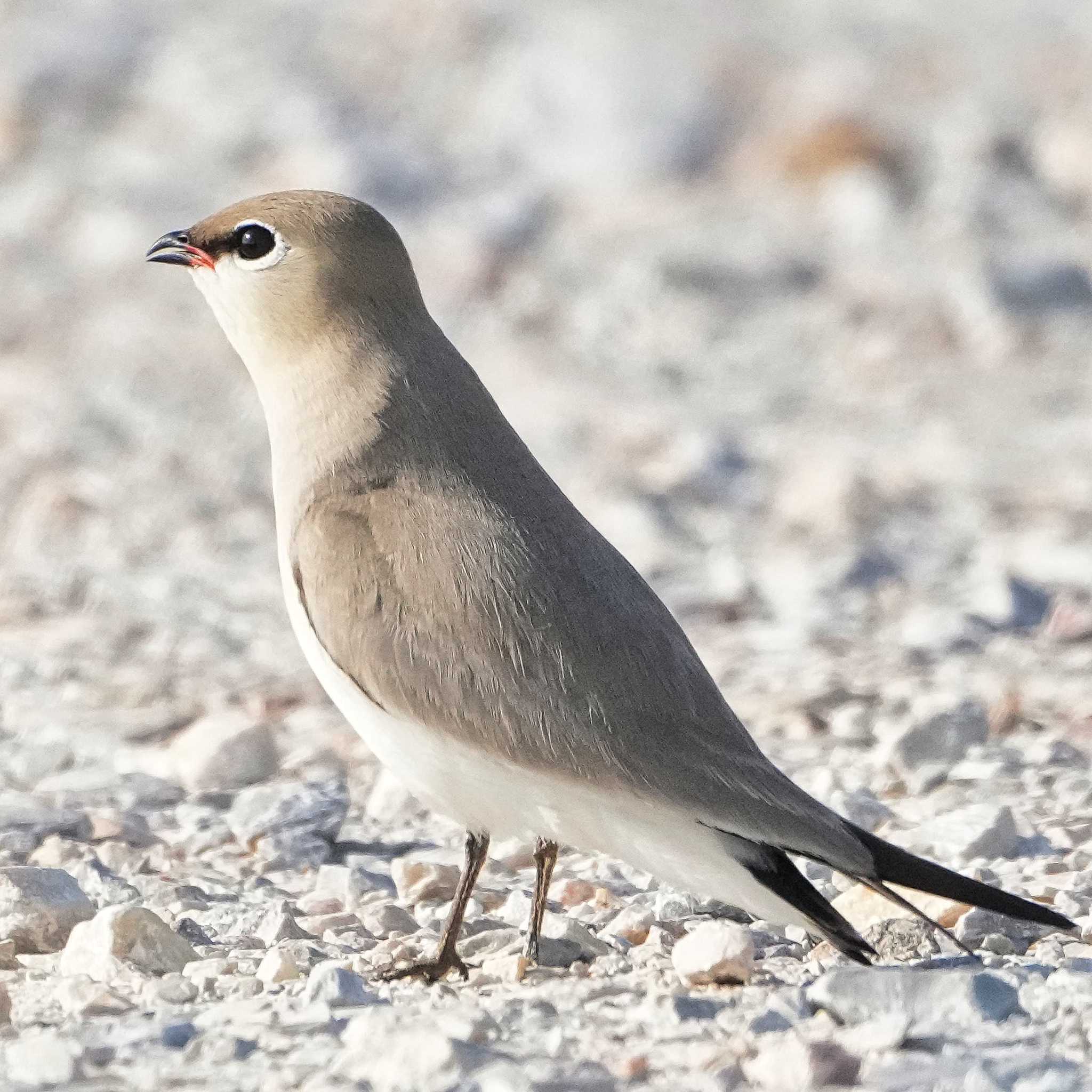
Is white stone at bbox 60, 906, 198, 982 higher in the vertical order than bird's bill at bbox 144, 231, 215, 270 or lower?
lower

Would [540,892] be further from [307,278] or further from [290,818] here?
[307,278]

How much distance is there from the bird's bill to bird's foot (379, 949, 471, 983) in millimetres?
1535

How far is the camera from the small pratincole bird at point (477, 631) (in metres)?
3.42

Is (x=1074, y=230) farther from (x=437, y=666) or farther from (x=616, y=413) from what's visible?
(x=437, y=666)

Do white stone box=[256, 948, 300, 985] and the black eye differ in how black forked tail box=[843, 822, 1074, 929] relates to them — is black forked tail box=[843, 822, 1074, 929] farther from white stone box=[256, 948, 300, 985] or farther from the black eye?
the black eye

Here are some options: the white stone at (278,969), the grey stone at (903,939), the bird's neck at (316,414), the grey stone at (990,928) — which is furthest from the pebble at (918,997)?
the bird's neck at (316,414)

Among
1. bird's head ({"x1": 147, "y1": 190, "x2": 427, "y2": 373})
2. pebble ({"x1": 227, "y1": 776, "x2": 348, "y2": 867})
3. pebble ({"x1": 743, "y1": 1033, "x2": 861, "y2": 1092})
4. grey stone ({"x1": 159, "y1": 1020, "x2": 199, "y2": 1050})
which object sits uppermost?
bird's head ({"x1": 147, "y1": 190, "x2": 427, "y2": 373})

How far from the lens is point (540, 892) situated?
3.70m

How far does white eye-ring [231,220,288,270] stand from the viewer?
414 centimetres

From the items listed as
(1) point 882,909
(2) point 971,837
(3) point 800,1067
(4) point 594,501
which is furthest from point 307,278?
(4) point 594,501

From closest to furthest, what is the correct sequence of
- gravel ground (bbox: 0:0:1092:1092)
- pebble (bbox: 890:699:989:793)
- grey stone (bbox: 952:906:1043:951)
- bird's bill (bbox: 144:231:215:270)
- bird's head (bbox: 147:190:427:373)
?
1. gravel ground (bbox: 0:0:1092:1092)
2. grey stone (bbox: 952:906:1043:951)
3. bird's head (bbox: 147:190:427:373)
4. bird's bill (bbox: 144:231:215:270)
5. pebble (bbox: 890:699:989:793)

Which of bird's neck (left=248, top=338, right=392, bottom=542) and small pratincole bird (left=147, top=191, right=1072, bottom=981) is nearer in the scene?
small pratincole bird (left=147, top=191, right=1072, bottom=981)

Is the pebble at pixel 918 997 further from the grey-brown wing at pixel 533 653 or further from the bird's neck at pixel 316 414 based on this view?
the bird's neck at pixel 316 414

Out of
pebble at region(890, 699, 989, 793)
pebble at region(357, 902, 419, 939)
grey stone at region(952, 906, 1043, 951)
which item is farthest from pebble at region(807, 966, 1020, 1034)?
pebble at region(890, 699, 989, 793)
